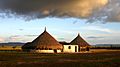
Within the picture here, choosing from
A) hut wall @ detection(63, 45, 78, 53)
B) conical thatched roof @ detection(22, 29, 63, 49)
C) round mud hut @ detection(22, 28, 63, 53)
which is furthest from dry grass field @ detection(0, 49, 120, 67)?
hut wall @ detection(63, 45, 78, 53)

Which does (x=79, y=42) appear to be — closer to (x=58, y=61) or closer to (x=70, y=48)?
(x=70, y=48)

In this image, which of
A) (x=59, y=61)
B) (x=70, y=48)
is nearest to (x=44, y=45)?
(x=70, y=48)

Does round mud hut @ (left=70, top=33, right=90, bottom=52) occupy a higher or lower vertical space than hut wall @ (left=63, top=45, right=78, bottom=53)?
higher

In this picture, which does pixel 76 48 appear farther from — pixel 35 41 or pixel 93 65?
pixel 93 65

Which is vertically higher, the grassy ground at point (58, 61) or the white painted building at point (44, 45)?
the white painted building at point (44, 45)

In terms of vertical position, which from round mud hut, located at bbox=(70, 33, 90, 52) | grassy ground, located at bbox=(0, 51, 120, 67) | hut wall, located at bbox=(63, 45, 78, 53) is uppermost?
round mud hut, located at bbox=(70, 33, 90, 52)

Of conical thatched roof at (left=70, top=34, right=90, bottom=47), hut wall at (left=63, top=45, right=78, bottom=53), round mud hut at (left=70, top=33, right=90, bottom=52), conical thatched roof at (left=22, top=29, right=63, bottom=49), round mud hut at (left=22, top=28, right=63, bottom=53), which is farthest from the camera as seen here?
conical thatched roof at (left=70, top=34, right=90, bottom=47)

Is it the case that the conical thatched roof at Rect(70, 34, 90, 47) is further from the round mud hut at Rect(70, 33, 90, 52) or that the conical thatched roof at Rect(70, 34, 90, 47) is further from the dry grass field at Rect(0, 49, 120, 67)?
the dry grass field at Rect(0, 49, 120, 67)

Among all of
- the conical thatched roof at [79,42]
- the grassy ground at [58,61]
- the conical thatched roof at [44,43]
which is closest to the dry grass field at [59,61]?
the grassy ground at [58,61]

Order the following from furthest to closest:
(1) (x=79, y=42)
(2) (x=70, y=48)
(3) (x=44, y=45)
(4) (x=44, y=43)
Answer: (1) (x=79, y=42), (2) (x=70, y=48), (4) (x=44, y=43), (3) (x=44, y=45)

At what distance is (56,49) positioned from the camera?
6588 cm

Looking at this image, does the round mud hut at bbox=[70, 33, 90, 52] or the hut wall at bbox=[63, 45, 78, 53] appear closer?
the hut wall at bbox=[63, 45, 78, 53]

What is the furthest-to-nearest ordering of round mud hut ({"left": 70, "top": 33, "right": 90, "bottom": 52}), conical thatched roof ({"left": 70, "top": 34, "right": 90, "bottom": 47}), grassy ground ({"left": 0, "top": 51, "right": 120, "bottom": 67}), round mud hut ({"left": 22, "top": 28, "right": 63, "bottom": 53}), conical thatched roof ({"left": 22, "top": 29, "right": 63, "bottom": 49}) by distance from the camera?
conical thatched roof ({"left": 70, "top": 34, "right": 90, "bottom": 47}) < round mud hut ({"left": 70, "top": 33, "right": 90, "bottom": 52}) < round mud hut ({"left": 22, "top": 28, "right": 63, "bottom": 53}) < conical thatched roof ({"left": 22, "top": 29, "right": 63, "bottom": 49}) < grassy ground ({"left": 0, "top": 51, "right": 120, "bottom": 67})

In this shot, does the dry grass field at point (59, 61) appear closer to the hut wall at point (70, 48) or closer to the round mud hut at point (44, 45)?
the round mud hut at point (44, 45)
